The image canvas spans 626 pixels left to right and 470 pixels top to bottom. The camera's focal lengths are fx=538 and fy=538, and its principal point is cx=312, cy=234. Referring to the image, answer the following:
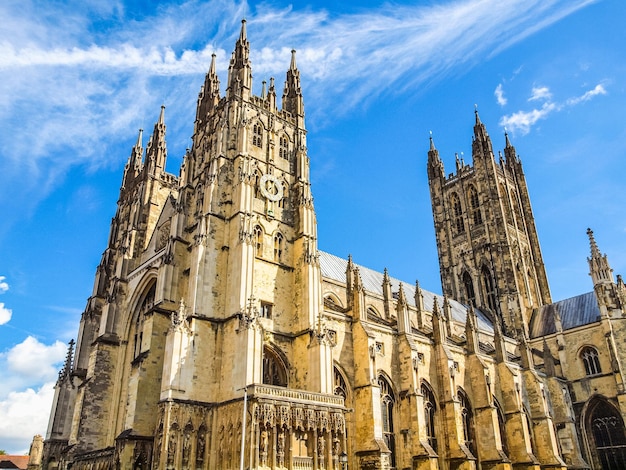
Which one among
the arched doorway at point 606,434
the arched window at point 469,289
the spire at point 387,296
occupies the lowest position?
the arched doorway at point 606,434

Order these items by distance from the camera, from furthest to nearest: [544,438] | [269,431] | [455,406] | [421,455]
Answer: [544,438], [455,406], [421,455], [269,431]

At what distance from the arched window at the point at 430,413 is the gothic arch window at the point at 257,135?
65.0ft

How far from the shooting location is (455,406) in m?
36.1

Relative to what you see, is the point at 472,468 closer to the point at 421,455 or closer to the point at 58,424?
the point at 421,455

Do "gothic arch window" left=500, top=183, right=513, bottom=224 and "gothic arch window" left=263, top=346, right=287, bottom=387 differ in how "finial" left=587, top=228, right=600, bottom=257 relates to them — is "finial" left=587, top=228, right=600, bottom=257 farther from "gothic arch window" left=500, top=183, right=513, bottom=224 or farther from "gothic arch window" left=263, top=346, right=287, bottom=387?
A: "gothic arch window" left=263, top=346, right=287, bottom=387

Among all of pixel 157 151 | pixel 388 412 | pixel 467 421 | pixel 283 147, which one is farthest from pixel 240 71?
pixel 467 421

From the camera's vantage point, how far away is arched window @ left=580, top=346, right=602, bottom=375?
157 ft

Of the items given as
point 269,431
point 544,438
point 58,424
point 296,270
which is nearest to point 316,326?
point 296,270

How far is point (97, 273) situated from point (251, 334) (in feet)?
69.7

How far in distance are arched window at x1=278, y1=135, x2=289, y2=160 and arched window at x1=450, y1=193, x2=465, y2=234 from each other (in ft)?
108

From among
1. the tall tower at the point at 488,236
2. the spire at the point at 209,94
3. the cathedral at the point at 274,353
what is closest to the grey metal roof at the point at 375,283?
the cathedral at the point at 274,353

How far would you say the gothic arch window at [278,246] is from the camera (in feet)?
108

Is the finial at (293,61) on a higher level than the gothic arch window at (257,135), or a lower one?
higher

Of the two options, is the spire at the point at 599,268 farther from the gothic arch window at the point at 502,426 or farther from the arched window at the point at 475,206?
the gothic arch window at the point at 502,426
